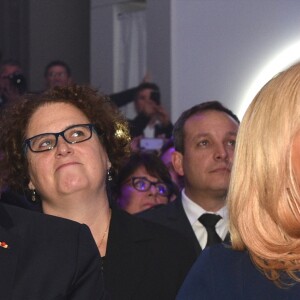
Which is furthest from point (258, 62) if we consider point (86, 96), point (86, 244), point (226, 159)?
point (86, 244)

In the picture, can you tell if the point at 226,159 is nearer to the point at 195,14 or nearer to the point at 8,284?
the point at 8,284

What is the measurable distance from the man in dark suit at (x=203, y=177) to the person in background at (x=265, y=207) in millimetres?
1984

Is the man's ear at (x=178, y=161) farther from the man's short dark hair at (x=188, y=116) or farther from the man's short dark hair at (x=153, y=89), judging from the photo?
Result: the man's short dark hair at (x=153, y=89)

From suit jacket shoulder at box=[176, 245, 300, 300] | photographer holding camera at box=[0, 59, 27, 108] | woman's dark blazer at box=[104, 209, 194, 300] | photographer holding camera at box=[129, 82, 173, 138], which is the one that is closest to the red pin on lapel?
suit jacket shoulder at box=[176, 245, 300, 300]

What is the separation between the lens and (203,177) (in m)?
4.73

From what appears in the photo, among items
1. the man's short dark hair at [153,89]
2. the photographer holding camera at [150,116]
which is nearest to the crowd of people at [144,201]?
the photographer holding camera at [150,116]

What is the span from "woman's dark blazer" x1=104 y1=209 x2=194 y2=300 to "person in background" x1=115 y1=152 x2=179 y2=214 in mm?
1641

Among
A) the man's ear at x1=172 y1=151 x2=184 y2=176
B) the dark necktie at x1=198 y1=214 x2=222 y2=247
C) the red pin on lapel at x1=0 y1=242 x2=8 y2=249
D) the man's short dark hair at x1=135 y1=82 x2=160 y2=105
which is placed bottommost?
the dark necktie at x1=198 y1=214 x2=222 y2=247

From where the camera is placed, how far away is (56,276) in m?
2.51

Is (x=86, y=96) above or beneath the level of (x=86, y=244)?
above

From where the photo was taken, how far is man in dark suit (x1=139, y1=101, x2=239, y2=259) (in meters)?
4.62

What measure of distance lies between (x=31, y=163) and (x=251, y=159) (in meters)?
1.48

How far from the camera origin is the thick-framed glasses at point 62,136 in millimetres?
3648

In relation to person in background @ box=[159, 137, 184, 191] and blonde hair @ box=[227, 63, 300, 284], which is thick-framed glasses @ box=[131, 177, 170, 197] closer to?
person in background @ box=[159, 137, 184, 191]
